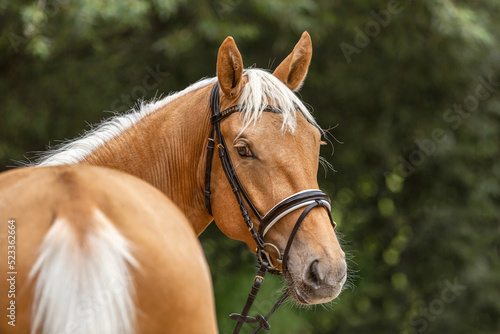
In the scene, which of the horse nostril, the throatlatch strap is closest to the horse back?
the horse nostril

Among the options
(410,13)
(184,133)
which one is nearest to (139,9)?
(184,133)

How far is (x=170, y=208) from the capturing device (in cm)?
170

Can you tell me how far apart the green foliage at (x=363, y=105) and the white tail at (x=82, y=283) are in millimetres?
4462

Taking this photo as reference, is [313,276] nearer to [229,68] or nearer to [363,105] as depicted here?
[229,68]

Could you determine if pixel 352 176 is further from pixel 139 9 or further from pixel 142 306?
pixel 142 306

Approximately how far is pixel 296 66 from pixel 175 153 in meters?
0.92

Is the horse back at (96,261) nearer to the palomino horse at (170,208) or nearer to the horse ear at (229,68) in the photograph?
the palomino horse at (170,208)

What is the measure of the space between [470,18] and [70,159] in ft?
19.5

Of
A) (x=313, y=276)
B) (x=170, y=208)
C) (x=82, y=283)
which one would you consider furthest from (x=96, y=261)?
(x=313, y=276)

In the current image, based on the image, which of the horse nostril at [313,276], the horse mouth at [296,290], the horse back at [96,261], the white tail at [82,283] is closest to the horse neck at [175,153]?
the horse mouth at [296,290]

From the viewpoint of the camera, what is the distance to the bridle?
254 centimetres

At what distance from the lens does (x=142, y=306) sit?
1471mm

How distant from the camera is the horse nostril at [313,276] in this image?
93.6 inches

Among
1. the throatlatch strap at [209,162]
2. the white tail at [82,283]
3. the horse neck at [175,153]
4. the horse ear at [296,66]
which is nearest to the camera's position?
the white tail at [82,283]
